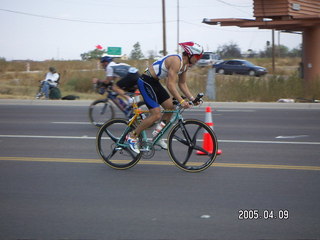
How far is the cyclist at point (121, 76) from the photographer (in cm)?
1242

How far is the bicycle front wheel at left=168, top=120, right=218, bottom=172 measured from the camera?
24.8 feet

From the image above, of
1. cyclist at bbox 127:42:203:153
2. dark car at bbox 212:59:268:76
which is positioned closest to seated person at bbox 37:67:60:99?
cyclist at bbox 127:42:203:153

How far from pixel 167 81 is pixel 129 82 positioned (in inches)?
201

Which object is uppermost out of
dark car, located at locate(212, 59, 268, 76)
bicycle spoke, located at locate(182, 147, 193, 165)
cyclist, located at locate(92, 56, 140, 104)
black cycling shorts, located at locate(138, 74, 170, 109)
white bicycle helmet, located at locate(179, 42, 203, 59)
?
dark car, located at locate(212, 59, 268, 76)

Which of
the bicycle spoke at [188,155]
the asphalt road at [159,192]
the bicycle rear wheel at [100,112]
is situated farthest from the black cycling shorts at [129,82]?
the bicycle spoke at [188,155]

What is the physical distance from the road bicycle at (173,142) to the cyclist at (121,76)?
4.39 metres

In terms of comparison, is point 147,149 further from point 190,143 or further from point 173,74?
point 173,74

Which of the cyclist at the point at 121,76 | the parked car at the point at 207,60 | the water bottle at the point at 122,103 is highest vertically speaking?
the parked car at the point at 207,60

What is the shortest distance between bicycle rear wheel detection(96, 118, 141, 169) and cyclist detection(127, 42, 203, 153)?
0.17m

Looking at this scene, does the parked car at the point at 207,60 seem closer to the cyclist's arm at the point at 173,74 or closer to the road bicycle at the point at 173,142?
the road bicycle at the point at 173,142

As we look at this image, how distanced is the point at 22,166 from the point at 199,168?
8.92 feet

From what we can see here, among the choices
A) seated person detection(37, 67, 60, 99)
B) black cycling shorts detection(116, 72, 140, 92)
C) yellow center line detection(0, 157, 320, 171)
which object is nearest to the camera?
yellow center line detection(0, 157, 320, 171)

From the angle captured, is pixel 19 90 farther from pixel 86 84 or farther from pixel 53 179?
pixel 53 179
